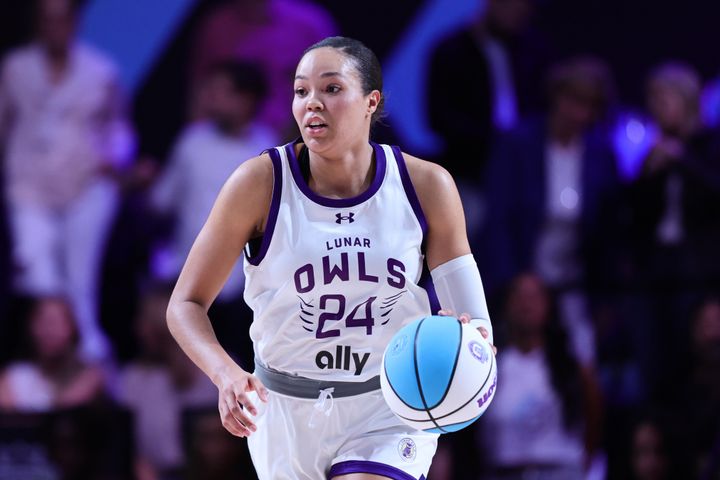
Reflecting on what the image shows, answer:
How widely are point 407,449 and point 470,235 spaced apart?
157 inches

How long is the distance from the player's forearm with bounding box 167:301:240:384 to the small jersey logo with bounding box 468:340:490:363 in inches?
27.9

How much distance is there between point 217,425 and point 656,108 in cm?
339

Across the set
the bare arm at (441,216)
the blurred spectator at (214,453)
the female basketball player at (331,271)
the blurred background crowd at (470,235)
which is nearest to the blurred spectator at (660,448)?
the blurred background crowd at (470,235)

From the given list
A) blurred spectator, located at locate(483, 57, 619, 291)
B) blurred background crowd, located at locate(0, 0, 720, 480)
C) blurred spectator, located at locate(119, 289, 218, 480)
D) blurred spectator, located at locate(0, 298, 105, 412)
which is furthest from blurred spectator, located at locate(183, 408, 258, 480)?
blurred spectator, located at locate(483, 57, 619, 291)

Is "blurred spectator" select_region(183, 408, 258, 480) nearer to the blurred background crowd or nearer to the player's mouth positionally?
the blurred background crowd

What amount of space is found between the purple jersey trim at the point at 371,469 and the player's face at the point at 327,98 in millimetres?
1002

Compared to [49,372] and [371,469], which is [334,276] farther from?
[49,372]

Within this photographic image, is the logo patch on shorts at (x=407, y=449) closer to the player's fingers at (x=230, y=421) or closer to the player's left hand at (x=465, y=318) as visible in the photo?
the player's left hand at (x=465, y=318)

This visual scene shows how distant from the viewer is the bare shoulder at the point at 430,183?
3.80 meters

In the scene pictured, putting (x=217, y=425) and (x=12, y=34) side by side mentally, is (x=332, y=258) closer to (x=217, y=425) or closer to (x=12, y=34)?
(x=217, y=425)

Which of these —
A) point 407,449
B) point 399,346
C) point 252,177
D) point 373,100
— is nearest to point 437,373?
point 399,346

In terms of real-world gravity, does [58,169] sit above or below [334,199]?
above

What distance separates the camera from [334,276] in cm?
369

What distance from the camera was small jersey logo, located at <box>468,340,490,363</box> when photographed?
3455 millimetres
